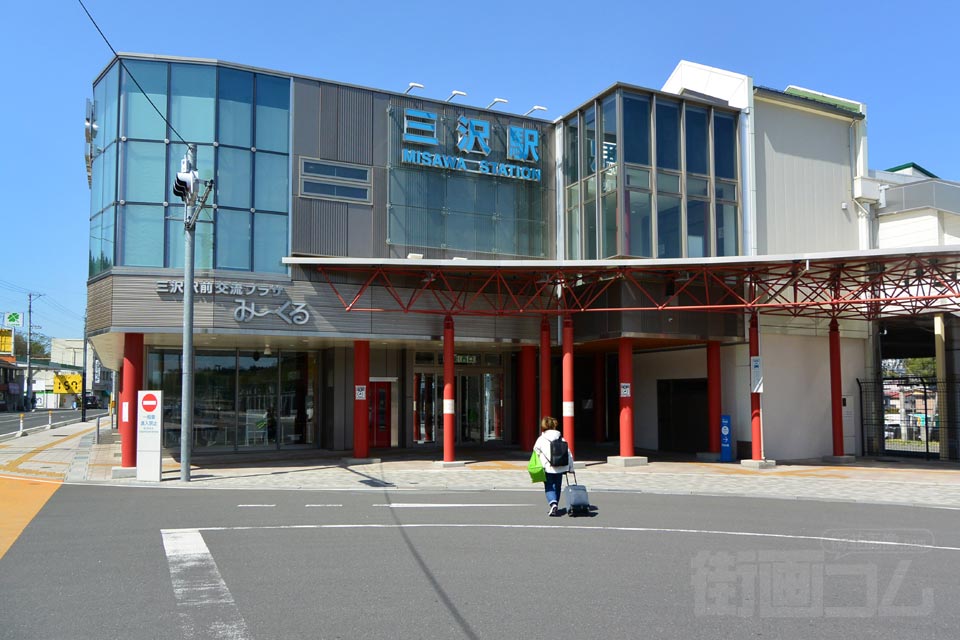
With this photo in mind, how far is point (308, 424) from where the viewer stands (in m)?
27.5

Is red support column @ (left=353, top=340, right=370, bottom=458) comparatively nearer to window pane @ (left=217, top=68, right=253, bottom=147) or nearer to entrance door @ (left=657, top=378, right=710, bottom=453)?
window pane @ (left=217, top=68, right=253, bottom=147)

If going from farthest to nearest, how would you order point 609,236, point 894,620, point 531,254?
point 531,254 < point 609,236 < point 894,620

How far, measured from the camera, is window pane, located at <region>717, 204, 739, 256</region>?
24750mm

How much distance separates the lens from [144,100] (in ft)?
69.2

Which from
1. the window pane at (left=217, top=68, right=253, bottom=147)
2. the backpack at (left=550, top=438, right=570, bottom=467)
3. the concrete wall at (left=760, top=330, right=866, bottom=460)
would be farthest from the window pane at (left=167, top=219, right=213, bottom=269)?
the concrete wall at (left=760, top=330, right=866, bottom=460)

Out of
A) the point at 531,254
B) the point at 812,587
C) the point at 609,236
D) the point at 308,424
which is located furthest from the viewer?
the point at 308,424

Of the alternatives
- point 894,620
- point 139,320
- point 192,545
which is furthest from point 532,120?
point 894,620

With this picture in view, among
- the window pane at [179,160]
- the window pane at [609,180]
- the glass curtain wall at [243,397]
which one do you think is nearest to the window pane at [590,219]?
the window pane at [609,180]

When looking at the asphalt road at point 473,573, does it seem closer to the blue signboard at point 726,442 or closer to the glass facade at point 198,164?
the glass facade at point 198,164

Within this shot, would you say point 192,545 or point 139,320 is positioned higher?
point 139,320

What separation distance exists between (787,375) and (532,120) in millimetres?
11185

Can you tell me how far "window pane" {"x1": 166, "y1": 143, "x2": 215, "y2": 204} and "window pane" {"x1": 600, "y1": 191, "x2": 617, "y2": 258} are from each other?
10.6 metres

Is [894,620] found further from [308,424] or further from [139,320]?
[308,424]

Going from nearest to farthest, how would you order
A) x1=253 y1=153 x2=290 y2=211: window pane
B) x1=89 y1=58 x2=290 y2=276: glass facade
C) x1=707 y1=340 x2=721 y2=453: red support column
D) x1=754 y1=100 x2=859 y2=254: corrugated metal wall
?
x1=89 y1=58 x2=290 y2=276: glass facade, x1=253 y1=153 x2=290 y2=211: window pane, x1=707 y1=340 x2=721 y2=453: red support column, x1=754 y1=100 x2=859 y2=254: corrugated metal wall
